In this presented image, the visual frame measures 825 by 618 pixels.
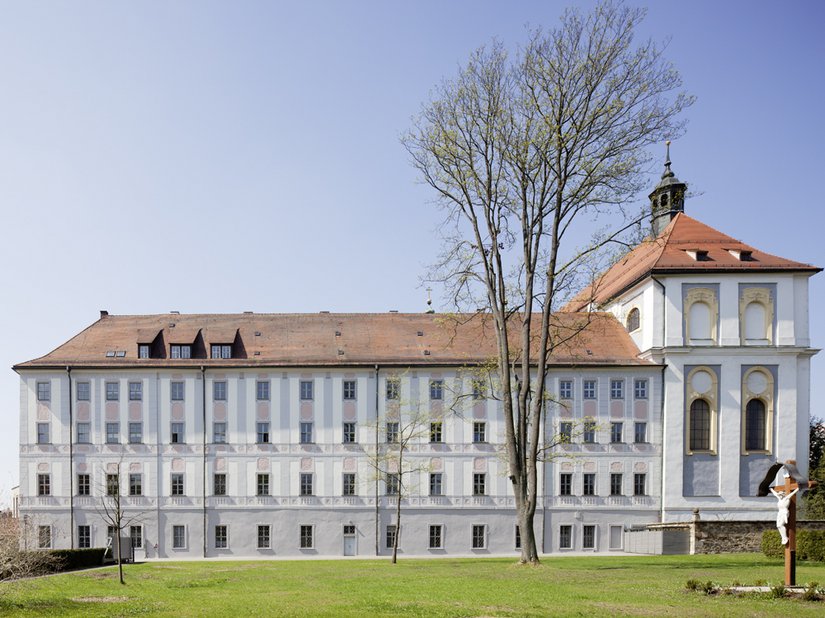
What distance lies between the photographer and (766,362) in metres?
42.1

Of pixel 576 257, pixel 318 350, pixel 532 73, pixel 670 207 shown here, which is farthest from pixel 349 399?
pixel 670 207

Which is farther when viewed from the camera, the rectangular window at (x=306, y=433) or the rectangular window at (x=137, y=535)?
the rectangular window at (x=306, y=433)

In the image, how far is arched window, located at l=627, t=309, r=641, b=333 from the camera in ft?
149

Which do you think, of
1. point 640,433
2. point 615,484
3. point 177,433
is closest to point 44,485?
point 177,433

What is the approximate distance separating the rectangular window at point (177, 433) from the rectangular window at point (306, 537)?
840 centimetres

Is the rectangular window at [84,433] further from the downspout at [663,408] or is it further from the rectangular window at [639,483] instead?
the downspout at [663,408]

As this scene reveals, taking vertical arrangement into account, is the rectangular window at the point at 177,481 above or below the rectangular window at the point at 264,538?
above

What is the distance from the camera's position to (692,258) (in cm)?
4344

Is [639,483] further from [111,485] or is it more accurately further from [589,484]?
[111,485]

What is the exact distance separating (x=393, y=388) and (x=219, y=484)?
A: 11.1 meters

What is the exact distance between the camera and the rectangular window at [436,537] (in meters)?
42.5

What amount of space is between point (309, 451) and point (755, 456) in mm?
24476

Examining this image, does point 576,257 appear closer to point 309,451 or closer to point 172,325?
point 309,451

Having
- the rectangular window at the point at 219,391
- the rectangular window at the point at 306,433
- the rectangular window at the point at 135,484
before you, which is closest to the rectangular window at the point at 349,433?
the rectangular window at the point at 306,433
